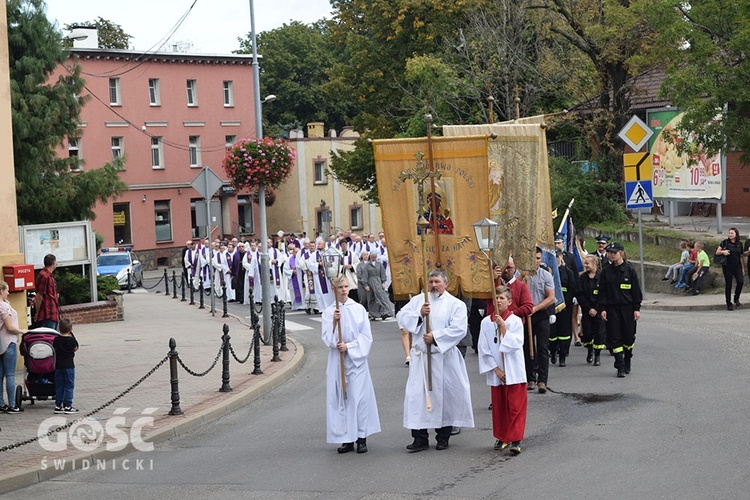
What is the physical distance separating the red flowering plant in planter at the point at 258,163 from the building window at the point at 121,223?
3322 centimetres

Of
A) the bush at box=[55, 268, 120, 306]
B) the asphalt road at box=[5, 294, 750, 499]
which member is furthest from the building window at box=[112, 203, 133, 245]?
the asphalt road at box=[5, 294, 750, 499]

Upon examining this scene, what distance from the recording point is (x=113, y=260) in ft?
140

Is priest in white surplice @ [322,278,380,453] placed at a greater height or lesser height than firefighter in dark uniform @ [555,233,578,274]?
lesser

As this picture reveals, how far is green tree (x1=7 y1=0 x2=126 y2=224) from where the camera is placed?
25.9 meters

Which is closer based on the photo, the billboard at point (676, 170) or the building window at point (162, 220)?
the billboard at point (676, 170)

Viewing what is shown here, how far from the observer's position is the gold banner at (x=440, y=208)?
12.8 meters

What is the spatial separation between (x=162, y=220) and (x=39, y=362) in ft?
145

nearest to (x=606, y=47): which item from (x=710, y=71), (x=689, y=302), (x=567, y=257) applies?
(x=710, y=71)

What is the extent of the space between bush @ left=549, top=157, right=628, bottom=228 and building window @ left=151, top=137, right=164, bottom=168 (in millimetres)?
28617

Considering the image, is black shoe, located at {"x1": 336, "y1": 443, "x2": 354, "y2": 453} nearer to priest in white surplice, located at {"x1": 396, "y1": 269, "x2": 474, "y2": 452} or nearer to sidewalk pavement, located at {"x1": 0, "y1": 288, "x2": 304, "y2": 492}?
priest in white surplice, located at {"x1": 396, "y1": 269, "x2": 474, "y2": 452}

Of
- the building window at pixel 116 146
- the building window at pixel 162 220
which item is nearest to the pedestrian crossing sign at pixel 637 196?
the building window at pixel 116 146

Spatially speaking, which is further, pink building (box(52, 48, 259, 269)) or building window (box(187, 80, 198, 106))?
building window (box(187, 80, 198, 106))

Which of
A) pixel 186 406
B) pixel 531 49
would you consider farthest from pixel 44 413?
pixel 531 49

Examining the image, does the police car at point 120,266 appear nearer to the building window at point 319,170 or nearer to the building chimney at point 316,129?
the building window at point 319,170
